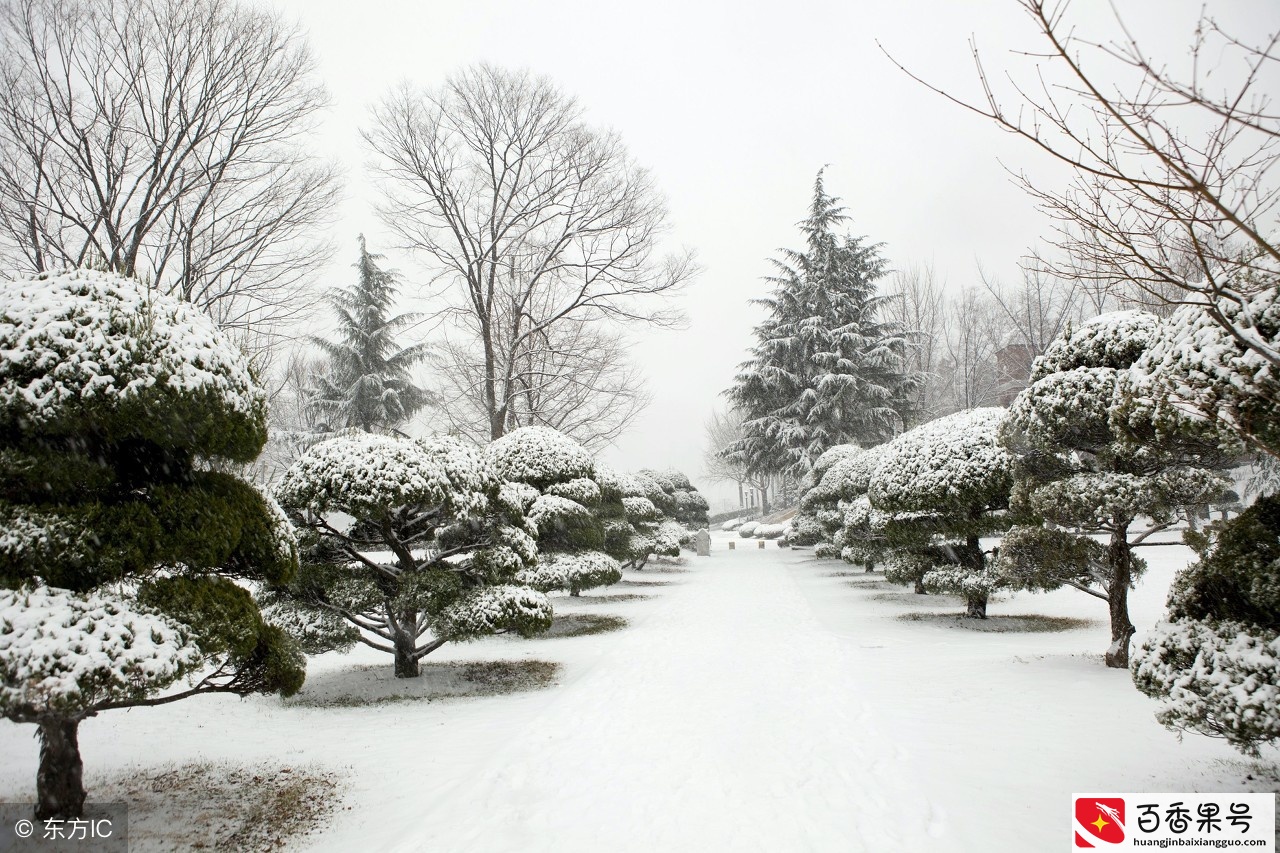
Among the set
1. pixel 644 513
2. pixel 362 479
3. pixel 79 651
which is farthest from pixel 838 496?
pixel 79 651

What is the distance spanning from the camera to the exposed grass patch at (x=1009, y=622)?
28.7 feet

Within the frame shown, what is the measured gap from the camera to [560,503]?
→ 1029 cm

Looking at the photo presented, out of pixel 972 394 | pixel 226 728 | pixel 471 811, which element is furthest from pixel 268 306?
pixel 972 394

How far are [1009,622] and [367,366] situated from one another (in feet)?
72.8

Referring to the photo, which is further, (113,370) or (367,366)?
(367,366)

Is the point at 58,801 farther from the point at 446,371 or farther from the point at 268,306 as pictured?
the point at 446,371

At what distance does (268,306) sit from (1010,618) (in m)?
13.0

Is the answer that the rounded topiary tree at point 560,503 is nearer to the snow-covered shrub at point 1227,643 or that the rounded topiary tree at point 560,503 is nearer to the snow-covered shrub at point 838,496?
the snow-covered shrub at point 838,496

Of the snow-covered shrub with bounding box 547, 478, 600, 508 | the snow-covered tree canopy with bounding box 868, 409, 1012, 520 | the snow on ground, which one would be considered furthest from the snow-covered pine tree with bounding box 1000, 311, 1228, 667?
the snow-covered shrub with bounding box 547, 478, 600, 508

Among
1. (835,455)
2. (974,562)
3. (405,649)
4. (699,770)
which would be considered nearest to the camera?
(699,770)

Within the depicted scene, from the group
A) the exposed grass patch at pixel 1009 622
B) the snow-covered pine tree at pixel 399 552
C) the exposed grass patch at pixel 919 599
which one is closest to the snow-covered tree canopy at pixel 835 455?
the exposed grass patch at pixel 919 599

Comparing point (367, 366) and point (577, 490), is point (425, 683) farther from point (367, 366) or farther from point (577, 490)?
point (367, 366)

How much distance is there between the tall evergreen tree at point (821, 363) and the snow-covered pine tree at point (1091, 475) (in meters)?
17.0

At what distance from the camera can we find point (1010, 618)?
973cm
